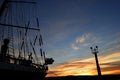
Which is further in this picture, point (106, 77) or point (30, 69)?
point (106, 77)

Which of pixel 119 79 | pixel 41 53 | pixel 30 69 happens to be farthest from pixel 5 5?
pixel 119 79

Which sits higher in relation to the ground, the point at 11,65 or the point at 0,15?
the point at 0,15

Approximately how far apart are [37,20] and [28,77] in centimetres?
816

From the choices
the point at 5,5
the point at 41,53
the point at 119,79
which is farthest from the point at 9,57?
the point at 119,79

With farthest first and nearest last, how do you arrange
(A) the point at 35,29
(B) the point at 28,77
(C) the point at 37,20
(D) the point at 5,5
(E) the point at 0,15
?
(A) the point at 35,29 < (C) the point at 37,20 < (D) the point at 5,5 < (E) the point at 0,15 < (B) the point at 28,77

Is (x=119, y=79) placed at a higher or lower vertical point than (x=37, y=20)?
lower

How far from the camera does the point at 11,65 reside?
12188mm

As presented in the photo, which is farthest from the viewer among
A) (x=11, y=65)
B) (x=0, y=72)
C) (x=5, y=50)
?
(x=5, y=50)

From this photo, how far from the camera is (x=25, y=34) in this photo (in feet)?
68.8

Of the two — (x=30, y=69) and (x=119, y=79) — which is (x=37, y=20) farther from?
(x=119, y=79)

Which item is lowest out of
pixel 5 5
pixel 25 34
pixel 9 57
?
pixel 9 57

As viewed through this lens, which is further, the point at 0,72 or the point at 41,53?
the point at 41,53

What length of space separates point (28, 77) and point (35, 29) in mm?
8600

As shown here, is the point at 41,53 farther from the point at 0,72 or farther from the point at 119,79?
the point at 119,79
